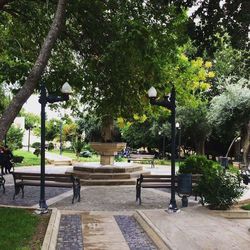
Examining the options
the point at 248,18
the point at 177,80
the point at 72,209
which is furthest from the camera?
the point at 177,80

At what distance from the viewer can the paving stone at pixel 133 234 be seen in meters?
7.97

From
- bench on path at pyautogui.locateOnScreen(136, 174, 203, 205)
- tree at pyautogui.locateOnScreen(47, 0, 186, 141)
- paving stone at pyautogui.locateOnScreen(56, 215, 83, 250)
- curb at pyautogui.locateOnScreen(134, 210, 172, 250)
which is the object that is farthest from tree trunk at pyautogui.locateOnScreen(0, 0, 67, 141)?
→ bench on path at pyautogui.locateOnScreen(136, 174, 203, 205)

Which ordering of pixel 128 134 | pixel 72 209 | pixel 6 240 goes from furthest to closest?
pixel 128 134 → pixel 72 209 → pixel 6 240

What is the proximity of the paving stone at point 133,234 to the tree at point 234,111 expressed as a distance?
20.7m

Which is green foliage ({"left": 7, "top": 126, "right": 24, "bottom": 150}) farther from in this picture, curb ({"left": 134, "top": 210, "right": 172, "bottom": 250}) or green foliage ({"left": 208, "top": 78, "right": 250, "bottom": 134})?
curb ({"left": 134, "top": 210, "right": 172, "bottom": 250})

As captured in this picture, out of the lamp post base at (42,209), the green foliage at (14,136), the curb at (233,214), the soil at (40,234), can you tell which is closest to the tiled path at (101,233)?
the soil at (40,234)

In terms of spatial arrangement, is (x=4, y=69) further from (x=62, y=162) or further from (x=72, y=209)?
(x=62, y=162)

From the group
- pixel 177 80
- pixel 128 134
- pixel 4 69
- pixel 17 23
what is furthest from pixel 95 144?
pixel 128 134

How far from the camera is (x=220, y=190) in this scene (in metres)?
11.5

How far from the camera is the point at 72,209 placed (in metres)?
11.9

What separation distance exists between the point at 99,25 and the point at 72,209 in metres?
5.13

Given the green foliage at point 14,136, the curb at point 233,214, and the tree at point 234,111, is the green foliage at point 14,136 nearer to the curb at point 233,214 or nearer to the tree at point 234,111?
the tree at point 234,111

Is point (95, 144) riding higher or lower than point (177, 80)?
lower

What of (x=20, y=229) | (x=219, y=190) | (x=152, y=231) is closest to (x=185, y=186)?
(x=219, y=190)
